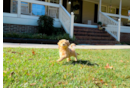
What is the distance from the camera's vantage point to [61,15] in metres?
8.80

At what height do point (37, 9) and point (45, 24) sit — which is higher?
point (37, 9)

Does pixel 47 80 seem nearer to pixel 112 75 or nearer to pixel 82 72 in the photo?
pixel 82 72

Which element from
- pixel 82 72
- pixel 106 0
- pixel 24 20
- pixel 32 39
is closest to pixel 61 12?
pixel 24 20

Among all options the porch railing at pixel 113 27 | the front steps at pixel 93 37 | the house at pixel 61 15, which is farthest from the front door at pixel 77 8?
the front steps at pixel 93 37

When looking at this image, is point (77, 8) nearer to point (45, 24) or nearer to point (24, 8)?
point (24, 8)

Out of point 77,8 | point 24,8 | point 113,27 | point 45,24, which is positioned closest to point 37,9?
point 24,8

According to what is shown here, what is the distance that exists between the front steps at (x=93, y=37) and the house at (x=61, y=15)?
24 cm

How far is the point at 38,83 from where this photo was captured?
5.63 ft

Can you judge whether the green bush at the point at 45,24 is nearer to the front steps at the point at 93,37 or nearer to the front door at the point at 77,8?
the front steps at the point at 93,37

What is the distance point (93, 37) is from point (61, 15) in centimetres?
288

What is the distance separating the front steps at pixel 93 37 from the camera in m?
7.91

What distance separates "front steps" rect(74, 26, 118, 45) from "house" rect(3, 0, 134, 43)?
0.80 feet

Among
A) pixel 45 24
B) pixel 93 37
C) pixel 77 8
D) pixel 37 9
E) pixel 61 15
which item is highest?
pixel 77 8

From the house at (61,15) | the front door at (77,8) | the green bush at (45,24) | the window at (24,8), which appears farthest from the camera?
the front door at (77,8)
